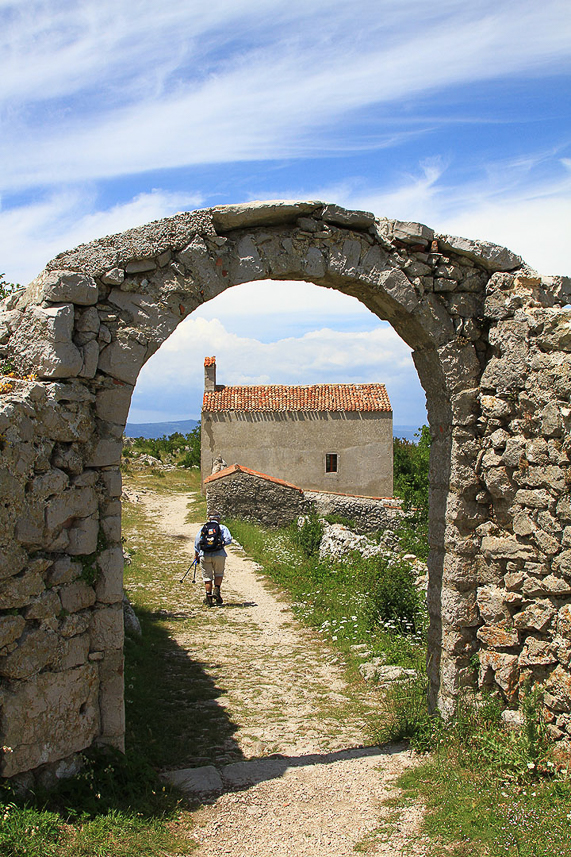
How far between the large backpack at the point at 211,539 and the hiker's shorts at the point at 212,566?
0.13 m

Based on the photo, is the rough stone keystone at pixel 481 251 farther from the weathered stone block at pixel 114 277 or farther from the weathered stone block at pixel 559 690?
the weathered stone block at pixel 559 690

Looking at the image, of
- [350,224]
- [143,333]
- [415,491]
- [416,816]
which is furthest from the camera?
[415,491]

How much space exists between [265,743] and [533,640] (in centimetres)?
247

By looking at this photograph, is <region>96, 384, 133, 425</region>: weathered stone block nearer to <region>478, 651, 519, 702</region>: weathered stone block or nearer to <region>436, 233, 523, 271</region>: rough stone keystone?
<region>436, 233, 523, 271</region>: rough stone keystone

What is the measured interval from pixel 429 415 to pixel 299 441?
18447 mm

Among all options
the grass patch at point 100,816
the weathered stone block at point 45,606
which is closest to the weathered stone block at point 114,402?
the weathered stone block at point 45,606

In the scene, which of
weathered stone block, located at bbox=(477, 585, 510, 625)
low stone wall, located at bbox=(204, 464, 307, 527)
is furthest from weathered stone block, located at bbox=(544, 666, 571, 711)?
low stone wall, located at bbox=(204, 464, 307, 527)

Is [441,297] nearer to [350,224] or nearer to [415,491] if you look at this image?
[350,224]

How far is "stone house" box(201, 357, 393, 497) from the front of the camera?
80.0 ft

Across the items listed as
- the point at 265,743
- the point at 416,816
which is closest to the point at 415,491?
the point at 265,743

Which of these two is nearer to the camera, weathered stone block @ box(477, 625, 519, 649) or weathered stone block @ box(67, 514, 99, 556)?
weathered stone block @ box(67, 514, 99, 556)

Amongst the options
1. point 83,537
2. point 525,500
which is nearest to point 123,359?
point 83,537

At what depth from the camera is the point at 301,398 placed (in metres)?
24.9

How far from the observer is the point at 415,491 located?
13.2 meters
